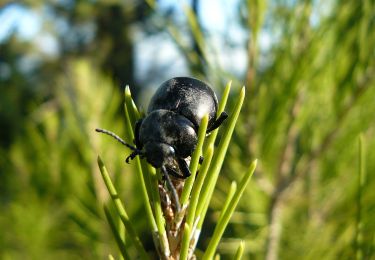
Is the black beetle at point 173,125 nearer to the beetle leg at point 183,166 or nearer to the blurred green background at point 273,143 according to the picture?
the beetle leg at point 183,166

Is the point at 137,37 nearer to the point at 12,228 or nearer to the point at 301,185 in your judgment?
the point at 12,228

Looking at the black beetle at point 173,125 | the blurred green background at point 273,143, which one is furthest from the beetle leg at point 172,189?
the blurred green background at point 273,143

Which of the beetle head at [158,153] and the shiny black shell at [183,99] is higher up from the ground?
the shiny black shell at [183,99]

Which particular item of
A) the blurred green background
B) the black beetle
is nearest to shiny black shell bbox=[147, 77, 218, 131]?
the black beetle

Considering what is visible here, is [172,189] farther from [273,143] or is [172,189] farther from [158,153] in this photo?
[273,143]

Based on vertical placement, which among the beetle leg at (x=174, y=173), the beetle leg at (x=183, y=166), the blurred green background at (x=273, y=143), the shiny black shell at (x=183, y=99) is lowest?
the beetle leg at (x=174, y=173)

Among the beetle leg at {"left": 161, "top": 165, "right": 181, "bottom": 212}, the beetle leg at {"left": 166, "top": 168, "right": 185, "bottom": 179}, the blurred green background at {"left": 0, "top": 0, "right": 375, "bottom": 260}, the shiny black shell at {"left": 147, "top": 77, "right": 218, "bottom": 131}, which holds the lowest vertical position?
the beetle leg at {"left": 161, "top": 165, "right": 181, "bottom": 212}

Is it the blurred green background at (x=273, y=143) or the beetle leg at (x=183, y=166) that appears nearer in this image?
the beetle leg at (x=183, y=166)

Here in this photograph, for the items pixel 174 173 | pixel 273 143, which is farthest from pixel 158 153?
pixel 273 143

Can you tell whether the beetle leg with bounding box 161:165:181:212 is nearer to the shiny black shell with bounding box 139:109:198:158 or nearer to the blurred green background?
the shiny black shell with bounding box 139:109:198:158
